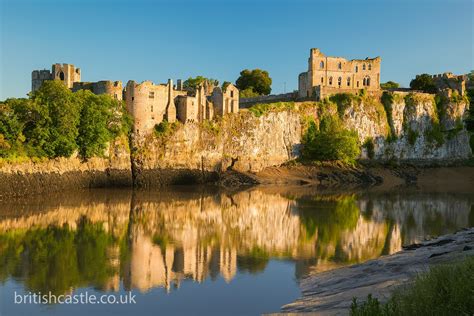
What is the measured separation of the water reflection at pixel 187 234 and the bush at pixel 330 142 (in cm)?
2053

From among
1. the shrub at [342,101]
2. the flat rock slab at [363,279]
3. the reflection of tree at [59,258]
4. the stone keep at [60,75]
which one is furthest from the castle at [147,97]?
the flat rock slab at [363,279]

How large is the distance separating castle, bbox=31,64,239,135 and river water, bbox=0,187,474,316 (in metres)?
11.7

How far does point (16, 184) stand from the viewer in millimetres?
40562

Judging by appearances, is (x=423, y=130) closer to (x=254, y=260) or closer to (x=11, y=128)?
(x=11, y=128)

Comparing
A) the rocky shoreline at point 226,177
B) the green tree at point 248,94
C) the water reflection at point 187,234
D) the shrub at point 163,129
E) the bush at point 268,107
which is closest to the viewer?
the water reflection at point 187,234

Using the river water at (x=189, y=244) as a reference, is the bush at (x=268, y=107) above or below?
above

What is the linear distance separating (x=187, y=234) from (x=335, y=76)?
51978 millimetres

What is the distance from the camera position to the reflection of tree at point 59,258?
18.4 m

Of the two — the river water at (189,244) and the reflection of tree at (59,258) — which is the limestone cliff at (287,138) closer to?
the river water at (189,244)

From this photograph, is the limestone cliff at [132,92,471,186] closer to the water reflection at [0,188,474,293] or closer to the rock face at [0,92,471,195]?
the rock face at [0,92,471,195]

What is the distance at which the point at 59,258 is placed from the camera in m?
21.7

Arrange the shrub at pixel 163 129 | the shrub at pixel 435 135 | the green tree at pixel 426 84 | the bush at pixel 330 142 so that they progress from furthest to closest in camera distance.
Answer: the green tree at pixel 426 84
the shrub at pixel 435 135
the bush at pixel 330 142
the shrub at pixel 163 129

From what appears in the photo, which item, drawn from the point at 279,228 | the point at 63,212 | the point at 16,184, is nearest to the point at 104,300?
the point at 279,228

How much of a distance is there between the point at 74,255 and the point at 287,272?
360 inches
